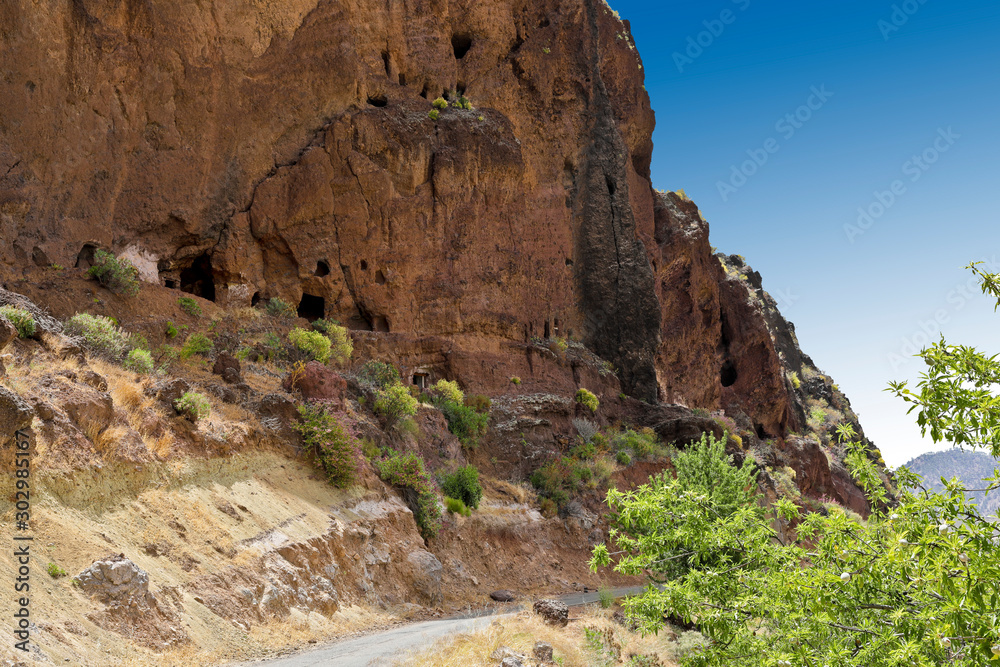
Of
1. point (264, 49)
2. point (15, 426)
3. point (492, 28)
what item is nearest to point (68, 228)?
point (264, 49)

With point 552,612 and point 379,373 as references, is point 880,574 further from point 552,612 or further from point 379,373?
point 379,373

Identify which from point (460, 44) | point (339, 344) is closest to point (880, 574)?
point (339, 344)

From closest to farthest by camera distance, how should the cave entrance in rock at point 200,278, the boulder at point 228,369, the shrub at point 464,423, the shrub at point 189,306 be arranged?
1. the boulder at point 228,369
2. the shrub at point 189,306
3. the shrub at point 464,423
4. the cave entrance in rock at point 200,278

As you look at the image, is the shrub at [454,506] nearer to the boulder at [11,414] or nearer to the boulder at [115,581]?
the boulder at [115,581]

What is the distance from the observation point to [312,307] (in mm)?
27875

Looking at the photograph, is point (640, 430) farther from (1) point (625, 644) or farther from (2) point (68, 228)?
(2) point (68, 228)

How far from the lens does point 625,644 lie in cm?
1288

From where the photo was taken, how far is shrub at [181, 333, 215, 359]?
1784cm

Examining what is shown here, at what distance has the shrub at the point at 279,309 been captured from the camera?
81.0ft

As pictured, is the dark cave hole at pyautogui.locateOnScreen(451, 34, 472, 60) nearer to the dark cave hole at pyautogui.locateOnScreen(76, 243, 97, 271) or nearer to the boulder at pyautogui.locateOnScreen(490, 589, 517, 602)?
the dark cave hole at pyautogui.locateOnScreen(76, 243, 97, 271)

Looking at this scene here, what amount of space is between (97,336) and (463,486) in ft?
35.5

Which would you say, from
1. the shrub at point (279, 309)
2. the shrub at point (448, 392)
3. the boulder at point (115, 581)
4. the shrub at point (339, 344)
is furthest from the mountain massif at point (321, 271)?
the shrub at point (448, 392)

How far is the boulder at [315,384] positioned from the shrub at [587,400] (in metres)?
15.0

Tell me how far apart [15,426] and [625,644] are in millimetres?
10689
